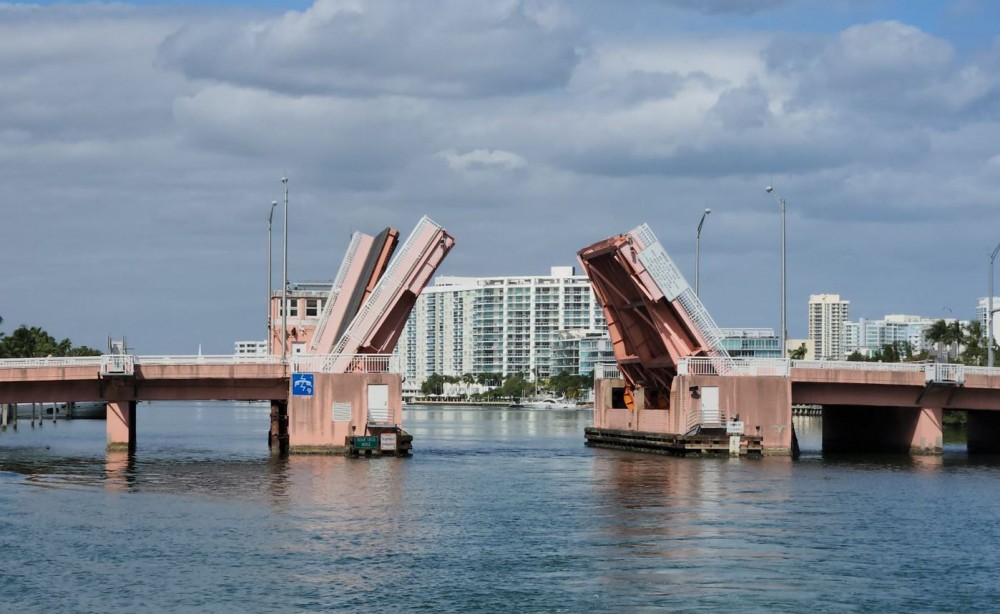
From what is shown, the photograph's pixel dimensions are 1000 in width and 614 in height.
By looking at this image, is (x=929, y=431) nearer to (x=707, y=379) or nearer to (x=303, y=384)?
(x=707, y=379)

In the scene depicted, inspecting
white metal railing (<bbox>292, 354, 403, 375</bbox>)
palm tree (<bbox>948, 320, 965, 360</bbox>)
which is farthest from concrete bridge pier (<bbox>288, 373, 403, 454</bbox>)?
palm tree (<bbox>948, 320, 965, 360</bbox>)

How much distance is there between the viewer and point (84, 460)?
62656 millimetres

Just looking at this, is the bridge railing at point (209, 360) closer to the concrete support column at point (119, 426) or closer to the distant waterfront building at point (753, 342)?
the concrete support column at point (119, 426)

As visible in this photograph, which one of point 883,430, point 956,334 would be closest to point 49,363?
point 883,430

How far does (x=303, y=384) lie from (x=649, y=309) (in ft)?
54.0

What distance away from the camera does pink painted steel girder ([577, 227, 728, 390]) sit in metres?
62.3

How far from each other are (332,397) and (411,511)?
20.7 meters

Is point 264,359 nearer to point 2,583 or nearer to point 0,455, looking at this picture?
point 0,455

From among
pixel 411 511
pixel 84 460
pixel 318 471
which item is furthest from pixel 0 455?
pixel 411 511

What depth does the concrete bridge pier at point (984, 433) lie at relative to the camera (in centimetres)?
7944

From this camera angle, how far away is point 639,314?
221 feet

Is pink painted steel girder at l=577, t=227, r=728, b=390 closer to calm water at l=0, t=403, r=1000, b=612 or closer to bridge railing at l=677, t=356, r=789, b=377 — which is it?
bridge railing at l=677, t=356, r=789, b=377

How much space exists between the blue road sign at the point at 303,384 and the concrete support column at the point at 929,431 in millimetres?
31431

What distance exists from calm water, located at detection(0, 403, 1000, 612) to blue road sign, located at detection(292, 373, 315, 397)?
350 centimetres
